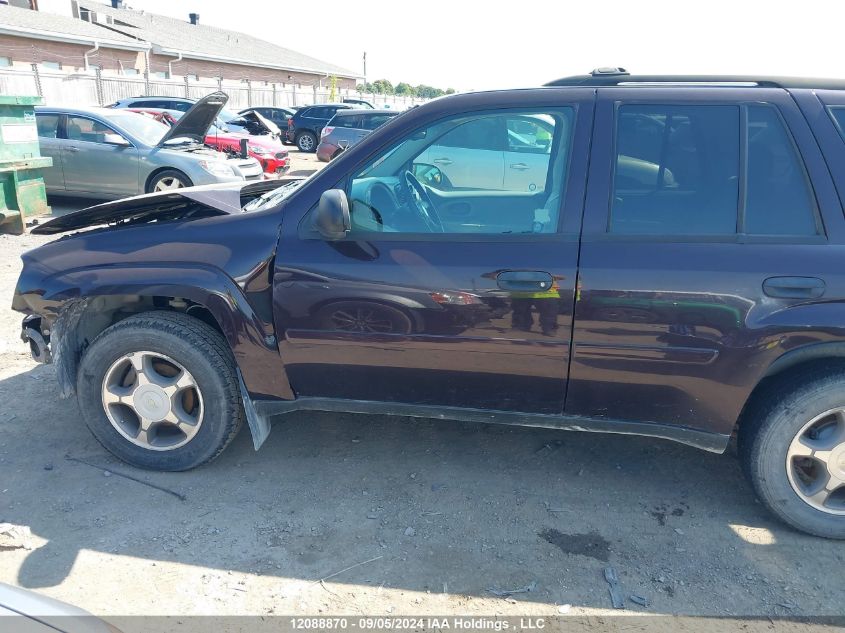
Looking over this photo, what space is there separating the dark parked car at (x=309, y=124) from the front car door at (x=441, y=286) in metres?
21.8

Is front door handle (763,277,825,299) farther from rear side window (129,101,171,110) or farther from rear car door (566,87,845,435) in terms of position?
rear side window (129,101,171,110)

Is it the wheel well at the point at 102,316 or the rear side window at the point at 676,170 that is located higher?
the rear side window at the point at 676,170

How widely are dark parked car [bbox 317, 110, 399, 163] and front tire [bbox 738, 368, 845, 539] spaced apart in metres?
14.5

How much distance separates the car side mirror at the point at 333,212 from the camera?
280 cm

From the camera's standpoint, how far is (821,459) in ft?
9.41

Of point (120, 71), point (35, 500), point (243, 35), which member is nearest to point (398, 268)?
point (35, 500)

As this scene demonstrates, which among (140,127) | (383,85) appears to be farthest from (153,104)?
(383,85)

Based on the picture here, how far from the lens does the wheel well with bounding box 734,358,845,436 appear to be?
2787mm

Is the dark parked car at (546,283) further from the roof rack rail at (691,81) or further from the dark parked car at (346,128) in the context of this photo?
the dark parked car at (346,128)

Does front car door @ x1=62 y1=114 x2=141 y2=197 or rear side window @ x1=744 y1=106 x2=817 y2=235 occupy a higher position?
rear side window @ x1=744 y1=106 x2=817 y2=235

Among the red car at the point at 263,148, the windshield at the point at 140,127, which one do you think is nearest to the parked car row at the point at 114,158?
the windshield at the point at 140,127

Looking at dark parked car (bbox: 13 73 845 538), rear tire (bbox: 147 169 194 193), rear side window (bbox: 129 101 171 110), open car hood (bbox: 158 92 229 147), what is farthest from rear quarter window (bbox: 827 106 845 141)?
rear side window (bbox: 129 101 171 110)

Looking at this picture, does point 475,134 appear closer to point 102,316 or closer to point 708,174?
point 708,174

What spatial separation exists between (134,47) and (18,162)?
27221 millimetres
